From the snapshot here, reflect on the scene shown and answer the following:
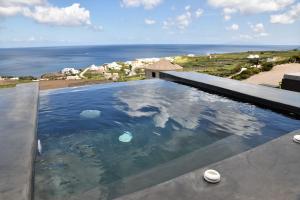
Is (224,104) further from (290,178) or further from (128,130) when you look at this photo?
(290,178)

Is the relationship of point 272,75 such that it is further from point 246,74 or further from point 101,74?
point 101,74

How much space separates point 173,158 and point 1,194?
7.90ft

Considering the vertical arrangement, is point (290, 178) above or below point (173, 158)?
above

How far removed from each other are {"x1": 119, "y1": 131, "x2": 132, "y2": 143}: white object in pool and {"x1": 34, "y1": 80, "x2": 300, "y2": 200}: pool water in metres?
0.02

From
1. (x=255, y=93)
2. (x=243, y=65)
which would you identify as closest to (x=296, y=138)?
(x=255, y=93)

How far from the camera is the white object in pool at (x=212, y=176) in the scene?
248 centimetres

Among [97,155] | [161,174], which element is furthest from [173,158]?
[97,155]

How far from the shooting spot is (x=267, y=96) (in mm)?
6324

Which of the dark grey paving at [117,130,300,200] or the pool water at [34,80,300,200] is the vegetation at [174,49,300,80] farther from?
the dark grey paving at [117,130,300,200]

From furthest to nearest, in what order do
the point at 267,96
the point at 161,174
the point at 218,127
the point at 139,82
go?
the point at 139,82, the point at 267,96, the point at 218,127, the point at 161,174

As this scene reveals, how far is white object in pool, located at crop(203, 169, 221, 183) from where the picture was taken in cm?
248

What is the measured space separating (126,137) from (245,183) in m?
2.94

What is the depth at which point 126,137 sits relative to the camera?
16.6ft

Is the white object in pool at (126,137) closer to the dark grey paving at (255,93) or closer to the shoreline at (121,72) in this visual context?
the dark grey paving at (255,93)
